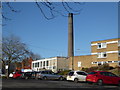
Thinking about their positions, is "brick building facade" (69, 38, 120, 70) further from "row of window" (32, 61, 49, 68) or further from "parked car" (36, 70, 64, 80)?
"row of window" (32, 61, 49, 68)

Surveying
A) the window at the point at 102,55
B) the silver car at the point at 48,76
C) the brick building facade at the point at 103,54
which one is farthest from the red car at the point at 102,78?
the window at the point at 102,55

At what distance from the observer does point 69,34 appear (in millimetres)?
69312

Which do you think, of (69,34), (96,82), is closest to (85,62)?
(69,34)

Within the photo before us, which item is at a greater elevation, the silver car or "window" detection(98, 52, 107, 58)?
"window" detection(98, 52, 107, 58)

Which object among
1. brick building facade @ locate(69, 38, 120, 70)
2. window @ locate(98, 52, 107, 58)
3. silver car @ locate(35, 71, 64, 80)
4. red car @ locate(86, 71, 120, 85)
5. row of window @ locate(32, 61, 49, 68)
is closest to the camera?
red car @ locate(86, 71, 120, 85)

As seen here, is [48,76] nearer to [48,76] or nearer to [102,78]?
[48,76]

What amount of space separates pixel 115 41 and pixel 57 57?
29059 millimetres

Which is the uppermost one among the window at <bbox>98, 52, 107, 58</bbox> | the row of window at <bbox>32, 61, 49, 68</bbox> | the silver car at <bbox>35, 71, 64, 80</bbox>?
the window at <bbox>98, 52, 107, 58</bbox>

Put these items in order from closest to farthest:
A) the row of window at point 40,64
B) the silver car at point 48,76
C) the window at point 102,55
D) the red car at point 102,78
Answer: the red car at point 102,78, the silver car at point 48,76, the window at point 102,55, the row of window at point 40,64

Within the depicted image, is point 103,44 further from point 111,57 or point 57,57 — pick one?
point 57,57

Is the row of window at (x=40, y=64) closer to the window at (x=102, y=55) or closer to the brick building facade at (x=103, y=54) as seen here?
the brick building facade at (x=103, y=54)

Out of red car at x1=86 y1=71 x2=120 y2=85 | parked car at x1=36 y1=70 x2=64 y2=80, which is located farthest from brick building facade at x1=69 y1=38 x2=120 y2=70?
red car at x1=86 y1=71 x2=120 y2=85

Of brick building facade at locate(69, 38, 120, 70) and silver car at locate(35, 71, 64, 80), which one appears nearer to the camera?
silver car at locate(35, 71, 64, 80)

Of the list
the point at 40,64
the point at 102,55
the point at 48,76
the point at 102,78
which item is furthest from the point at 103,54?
the point at 40,64
